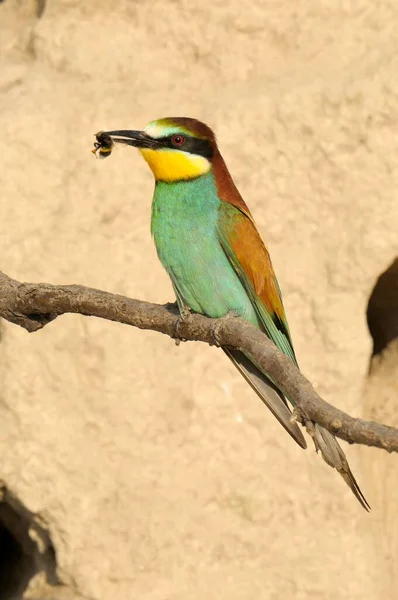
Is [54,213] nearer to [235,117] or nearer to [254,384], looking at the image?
[235,117]

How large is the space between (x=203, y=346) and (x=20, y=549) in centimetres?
93

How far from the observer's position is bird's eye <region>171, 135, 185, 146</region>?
2.58 metres

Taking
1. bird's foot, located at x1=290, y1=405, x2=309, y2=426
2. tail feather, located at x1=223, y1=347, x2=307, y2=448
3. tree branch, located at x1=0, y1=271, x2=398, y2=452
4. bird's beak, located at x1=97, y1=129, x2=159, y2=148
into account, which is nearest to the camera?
bird's foot, located at x1=290, y1=405, x2=309, y2=426

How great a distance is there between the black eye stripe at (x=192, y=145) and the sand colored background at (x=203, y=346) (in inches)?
30.7

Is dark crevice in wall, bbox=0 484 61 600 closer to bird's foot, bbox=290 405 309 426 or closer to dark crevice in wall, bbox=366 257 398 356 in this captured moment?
dark crevice in wall, bbox=366 257 398 356

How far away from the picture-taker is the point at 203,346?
3363 mm

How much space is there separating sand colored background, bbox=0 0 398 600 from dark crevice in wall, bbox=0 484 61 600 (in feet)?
0.20

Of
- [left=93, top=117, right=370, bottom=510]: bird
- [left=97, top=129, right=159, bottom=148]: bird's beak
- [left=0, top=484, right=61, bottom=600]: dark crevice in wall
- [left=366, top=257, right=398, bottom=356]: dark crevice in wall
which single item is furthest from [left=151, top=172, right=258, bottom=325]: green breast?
[left=366, top=257, right=398, bottom=356]: dark crevice in wall

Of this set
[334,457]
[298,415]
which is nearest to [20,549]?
[334,457]

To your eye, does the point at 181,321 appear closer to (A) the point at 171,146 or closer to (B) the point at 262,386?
(B) the point at 262,386

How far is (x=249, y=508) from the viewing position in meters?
3.29

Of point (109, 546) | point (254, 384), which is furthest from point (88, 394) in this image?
point (254, 384)

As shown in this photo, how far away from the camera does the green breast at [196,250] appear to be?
2457mm

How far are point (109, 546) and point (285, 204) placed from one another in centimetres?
108
